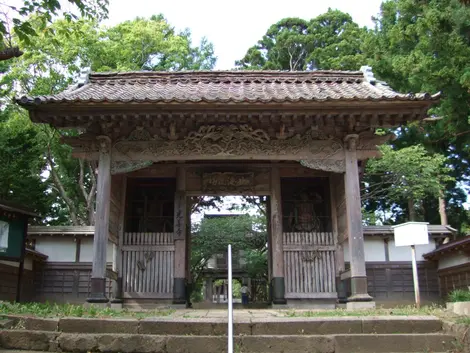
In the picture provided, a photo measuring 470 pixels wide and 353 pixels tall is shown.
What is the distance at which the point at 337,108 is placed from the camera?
8.99 meters

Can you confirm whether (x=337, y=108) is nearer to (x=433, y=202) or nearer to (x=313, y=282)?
(x=313, y=282)

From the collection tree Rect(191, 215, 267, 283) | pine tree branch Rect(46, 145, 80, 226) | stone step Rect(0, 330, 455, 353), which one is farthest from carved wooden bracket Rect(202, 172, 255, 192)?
tree Rect(191, 215, 267, 283)

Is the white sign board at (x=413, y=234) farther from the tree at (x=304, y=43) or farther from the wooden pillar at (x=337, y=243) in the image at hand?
the tree at (x=304, y=43)

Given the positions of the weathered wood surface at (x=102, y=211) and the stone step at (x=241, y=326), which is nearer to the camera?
the stone step at (x=241, y=326)

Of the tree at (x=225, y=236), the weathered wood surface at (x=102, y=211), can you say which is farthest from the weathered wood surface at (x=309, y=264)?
the tree at (x=225, y=236)

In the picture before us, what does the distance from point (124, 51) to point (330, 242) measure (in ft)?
50.9

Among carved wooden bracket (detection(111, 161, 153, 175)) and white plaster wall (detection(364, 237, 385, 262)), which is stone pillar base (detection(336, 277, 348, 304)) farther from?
carved wooden bracket (detection(111, 161, 153, 175))

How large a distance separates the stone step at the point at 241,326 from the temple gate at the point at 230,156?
2.31 meters

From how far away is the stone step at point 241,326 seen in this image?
6.25 meters

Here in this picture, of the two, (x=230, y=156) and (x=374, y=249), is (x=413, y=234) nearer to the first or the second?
(x=230, y=156)

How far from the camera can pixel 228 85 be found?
11.8 meters

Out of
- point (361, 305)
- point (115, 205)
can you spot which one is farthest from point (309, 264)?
point (115, 205)

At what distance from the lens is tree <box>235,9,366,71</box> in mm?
31250

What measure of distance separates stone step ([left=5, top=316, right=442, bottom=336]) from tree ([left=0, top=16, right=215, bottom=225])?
13.7m
